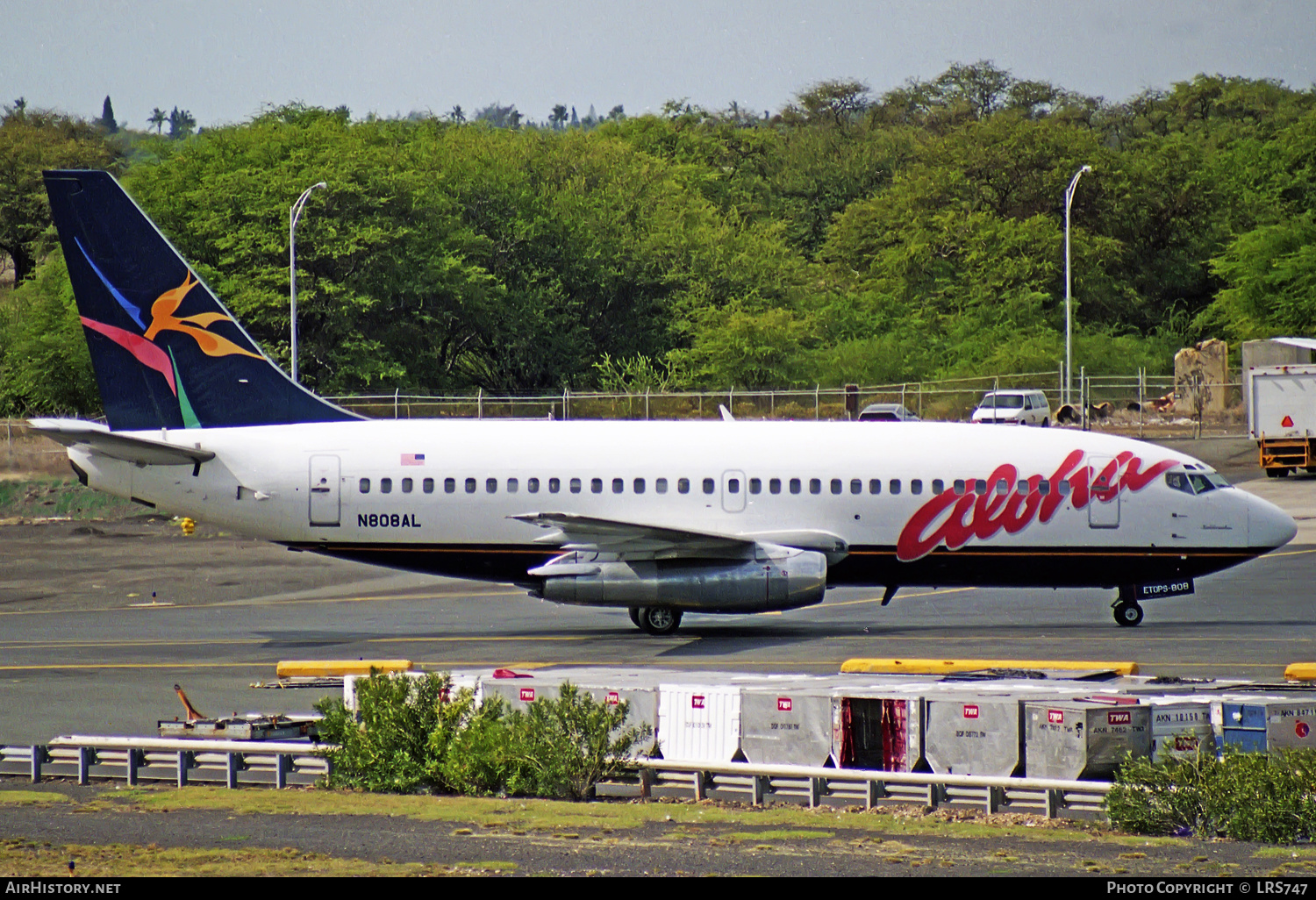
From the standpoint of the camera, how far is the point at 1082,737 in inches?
650

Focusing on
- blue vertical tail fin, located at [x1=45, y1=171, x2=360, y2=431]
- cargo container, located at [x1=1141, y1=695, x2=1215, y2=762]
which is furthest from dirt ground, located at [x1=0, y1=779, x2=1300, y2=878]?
blue vertical tail fin, located at [x1=45, y1=171, x2=360, y2=431]

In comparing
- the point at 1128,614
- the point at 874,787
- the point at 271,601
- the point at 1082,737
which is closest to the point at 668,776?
the point at 874,787

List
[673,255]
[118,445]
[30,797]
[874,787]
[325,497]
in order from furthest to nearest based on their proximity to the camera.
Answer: [673,255]
[325,497]
[118,445]
[30,797]
[874,787]

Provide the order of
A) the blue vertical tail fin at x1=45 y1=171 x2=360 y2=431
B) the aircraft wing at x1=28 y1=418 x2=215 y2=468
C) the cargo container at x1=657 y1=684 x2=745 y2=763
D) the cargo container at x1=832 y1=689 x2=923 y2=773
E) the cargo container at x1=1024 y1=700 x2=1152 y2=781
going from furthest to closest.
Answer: the blue vertical tail fin at x1=45 y1=171 x2=360 y2=431 < the aircraft wing at x1=28 y1=418 x2=215 y2=468 < the cargo container at x1=657 y1=684 x2=745 y2=763 < the cargo container at x1=832 y1=689 x2=923 y2=773 < the cargo container at x1=1024 y1=700 x2=1152 y2=781

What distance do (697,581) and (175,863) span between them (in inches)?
690

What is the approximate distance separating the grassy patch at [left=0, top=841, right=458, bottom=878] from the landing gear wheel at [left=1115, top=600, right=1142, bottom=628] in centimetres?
2182

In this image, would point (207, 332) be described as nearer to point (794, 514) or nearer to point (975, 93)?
point (794, 514)

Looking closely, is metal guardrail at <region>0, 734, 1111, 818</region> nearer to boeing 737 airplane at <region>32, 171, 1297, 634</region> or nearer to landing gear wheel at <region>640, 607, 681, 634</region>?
boeing 737 airplane at <region>32, 171, 1297, 634</region>

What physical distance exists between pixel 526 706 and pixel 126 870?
6.75 meters

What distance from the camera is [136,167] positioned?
9281cm

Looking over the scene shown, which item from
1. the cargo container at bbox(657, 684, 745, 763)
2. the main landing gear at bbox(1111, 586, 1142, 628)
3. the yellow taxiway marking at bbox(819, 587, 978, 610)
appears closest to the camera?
the cargo container at bbox(657, 684, 745, 763)

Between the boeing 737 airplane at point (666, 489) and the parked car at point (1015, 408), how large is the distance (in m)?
39.0

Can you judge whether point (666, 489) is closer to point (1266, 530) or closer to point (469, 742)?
point (1266, 530)

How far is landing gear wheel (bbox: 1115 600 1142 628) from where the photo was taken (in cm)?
3231
